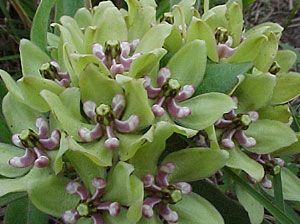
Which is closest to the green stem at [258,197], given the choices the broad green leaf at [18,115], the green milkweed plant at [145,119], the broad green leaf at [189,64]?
the green milkweed plant at [145,119]

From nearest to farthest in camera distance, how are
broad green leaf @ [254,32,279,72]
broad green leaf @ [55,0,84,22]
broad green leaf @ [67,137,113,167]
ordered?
1. broad green leaf @ [67,137,113,167]
2. broad green leaf @ [254,32,279,72]
3. broad green leaf @ [55,0,84,22]

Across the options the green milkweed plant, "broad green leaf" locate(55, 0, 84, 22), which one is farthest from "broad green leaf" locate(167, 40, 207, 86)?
"broad green leaf" locate(55, 0, 84, 22)

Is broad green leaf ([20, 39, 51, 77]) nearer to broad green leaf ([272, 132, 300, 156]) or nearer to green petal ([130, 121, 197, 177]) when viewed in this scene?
green petal ([130, 121, 197, 177])

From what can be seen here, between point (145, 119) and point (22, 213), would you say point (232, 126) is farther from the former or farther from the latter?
point (22, 213)

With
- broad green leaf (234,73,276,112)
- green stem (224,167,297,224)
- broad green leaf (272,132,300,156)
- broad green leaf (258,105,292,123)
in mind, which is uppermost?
broad green leaf (234,73,276,112)

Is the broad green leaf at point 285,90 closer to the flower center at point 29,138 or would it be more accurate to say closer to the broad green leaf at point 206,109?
the broad green leaf at point 206,109

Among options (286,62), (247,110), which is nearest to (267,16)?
(286,62)
